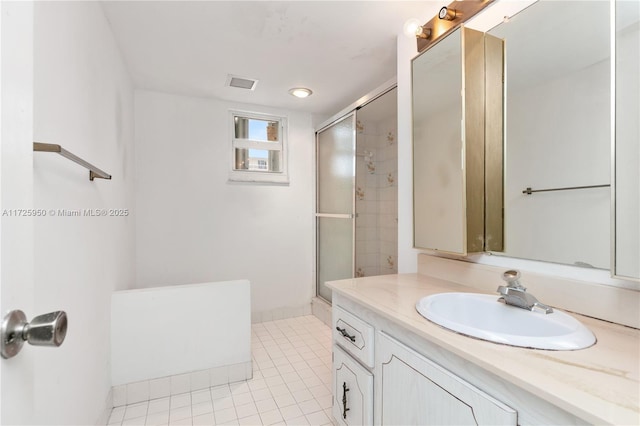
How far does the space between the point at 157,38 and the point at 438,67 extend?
170cm

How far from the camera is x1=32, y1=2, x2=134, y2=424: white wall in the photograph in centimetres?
96

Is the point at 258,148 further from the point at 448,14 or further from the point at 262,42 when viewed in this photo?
the point at 448,14

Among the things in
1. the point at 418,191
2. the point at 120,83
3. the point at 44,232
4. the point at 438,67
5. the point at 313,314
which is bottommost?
the point at 313,314

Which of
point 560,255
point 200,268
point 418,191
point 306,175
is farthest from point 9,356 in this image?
point 306,175

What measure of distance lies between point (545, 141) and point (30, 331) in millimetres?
1619

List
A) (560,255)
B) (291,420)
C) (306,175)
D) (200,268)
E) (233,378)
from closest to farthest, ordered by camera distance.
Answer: (560,255)
(291,420)
(233,378)
(200,268)
(306,175)

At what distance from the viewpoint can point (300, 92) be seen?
279cm

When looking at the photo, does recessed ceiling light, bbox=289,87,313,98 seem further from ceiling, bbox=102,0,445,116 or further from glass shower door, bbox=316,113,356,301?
glass shower door, bbox=316,113,356,301

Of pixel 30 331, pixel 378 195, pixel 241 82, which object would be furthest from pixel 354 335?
pixel 378 195

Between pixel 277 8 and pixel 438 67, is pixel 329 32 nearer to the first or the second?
pixel 277 8

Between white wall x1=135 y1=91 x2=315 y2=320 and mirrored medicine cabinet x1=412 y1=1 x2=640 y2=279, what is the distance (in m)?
1.86

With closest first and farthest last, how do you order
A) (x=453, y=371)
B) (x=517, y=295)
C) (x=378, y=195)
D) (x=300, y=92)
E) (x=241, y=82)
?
(x=453, y=371), (x=517, y=295), (x=241, y=82), (x=300, y=92), (x=378, y=195)

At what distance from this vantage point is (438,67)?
1.56 metres

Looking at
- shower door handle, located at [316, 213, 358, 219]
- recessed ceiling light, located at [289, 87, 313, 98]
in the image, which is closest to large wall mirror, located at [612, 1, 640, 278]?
shower door handle, located at [316, 213, 358, 219]
